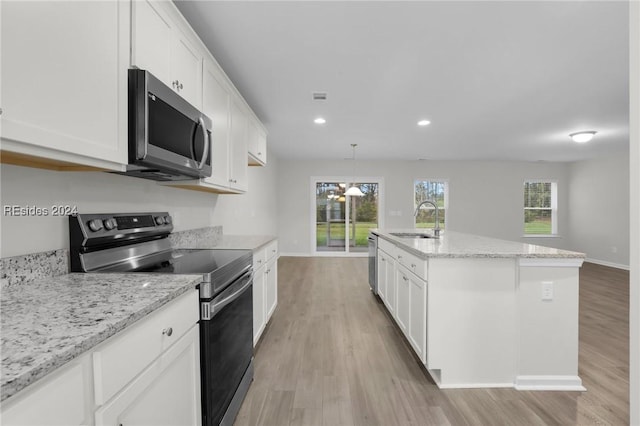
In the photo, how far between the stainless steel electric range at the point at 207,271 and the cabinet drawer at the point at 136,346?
0.21 meters

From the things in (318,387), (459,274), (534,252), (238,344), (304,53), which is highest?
(304,53)

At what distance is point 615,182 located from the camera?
626 cm

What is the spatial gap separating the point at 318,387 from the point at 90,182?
6.14 feet

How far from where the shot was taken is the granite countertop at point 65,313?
0.56 m

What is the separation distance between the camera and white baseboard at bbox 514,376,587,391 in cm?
195

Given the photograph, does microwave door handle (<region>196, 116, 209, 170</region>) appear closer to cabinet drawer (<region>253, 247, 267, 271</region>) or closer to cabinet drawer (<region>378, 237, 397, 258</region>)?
cabinet drawer (<region>253, 247, 267, 271</region>)

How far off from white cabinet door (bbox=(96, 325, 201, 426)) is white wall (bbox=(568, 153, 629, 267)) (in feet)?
27.5

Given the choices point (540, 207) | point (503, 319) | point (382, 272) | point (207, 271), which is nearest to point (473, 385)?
point (503, 319)

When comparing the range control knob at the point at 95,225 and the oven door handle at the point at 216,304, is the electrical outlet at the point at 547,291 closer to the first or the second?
the oven door handle at the point at 216,304

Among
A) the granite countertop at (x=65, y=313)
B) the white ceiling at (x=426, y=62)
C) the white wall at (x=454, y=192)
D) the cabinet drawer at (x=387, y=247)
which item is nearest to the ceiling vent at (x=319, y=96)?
the white ceiling at (x=426, y=62)

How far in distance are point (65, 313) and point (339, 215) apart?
22.1 feet

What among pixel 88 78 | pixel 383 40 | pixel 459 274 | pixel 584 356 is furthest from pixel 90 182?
pixel 584 356

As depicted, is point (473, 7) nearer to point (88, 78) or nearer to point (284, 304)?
point (88, 78)
